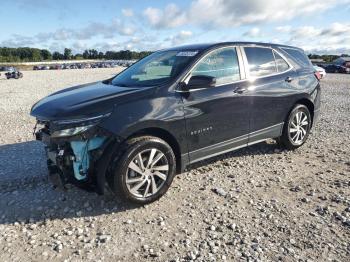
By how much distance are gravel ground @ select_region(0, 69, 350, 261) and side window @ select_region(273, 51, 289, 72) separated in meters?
1.51

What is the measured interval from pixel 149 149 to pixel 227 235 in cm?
133

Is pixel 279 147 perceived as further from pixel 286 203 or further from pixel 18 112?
pixel 18 112

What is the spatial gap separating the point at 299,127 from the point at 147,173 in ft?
10.8

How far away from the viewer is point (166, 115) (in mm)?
4242

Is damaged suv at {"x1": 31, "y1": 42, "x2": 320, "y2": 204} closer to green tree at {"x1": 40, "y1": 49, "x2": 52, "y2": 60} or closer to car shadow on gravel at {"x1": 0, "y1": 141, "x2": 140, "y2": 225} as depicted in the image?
car shadow on gravel at {"x1": 0, "y1": 141, "x2": 140, "y2": 225}

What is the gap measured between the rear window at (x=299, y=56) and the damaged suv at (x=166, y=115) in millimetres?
105

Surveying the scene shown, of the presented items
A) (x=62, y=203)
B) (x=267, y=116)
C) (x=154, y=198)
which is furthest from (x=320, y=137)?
(x=62, y=203)

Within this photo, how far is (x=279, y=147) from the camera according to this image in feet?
20.7

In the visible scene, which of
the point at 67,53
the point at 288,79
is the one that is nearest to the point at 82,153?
the point at 288,79

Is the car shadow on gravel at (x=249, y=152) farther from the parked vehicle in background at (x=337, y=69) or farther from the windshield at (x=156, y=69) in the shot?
the parked vehicle in background at (x=337, y=69)

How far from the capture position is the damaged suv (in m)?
3.89

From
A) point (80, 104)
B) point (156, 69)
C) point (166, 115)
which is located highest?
point (156, 69)

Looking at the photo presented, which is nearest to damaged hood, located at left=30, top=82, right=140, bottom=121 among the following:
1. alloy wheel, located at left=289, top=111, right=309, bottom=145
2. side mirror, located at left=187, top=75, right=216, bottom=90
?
side mirror, located at left=187, top=75, right=216, bottom=90

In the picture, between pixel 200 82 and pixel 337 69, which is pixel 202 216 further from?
pixel 337 69
